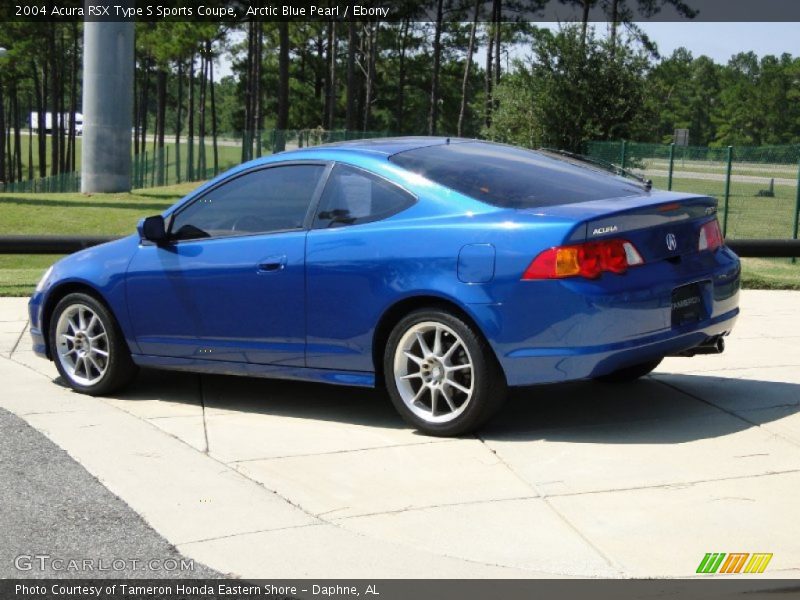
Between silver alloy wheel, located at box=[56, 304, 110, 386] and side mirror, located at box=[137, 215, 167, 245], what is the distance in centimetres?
70

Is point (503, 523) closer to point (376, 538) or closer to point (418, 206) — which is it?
point (376, 538)

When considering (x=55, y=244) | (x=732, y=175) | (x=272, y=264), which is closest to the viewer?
(x=272, y=264)

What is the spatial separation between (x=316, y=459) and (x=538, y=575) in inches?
75.6

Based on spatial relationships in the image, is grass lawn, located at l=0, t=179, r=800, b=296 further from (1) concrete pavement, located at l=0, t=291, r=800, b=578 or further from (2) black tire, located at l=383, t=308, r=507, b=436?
(2) black tire, located at l=383, t=308, r=507, b=436

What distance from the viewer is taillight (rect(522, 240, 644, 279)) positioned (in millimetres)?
5883

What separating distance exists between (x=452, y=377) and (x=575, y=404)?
117 cm

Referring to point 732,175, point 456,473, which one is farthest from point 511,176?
point 732,175

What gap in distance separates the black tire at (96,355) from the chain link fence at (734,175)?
14438mm

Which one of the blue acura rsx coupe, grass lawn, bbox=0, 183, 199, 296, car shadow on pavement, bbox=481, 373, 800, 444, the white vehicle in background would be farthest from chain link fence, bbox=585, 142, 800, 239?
the white vehicle in background

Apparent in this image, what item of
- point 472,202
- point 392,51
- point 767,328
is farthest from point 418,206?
point 392,51

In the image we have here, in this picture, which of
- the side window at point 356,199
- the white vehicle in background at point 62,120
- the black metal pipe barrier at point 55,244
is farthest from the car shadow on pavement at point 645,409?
the white vehicle in background at point 62,120

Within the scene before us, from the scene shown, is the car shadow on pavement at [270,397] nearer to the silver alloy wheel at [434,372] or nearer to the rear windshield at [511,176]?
the silver alloy wheel at [434,372]

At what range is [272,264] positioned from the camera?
6.81m

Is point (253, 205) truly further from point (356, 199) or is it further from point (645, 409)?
point (645, 409)
